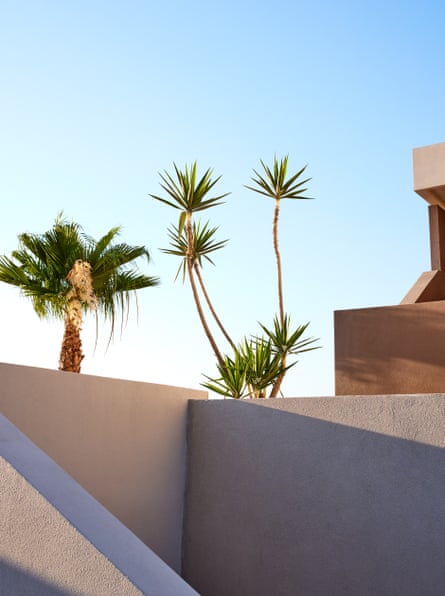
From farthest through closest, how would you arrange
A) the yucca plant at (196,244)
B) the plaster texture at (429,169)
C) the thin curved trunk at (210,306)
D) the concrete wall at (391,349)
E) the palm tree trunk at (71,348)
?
the thin curved trunk at (210,306), the yucca plant at (196,244), the palm tree trunk at (71,348), the plaster texture at (429,169), the concrete wall at (391,349)

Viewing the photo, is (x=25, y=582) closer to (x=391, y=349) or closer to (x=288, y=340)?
(x=391, y=349)

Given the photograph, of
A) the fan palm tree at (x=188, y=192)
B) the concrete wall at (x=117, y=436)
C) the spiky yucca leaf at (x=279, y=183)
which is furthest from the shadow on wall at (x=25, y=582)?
the spiky yucca leaf at (x=279, y=183)

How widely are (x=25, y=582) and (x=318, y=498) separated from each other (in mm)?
→ 2684

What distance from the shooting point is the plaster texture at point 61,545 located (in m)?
2.37

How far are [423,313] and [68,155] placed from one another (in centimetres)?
1095

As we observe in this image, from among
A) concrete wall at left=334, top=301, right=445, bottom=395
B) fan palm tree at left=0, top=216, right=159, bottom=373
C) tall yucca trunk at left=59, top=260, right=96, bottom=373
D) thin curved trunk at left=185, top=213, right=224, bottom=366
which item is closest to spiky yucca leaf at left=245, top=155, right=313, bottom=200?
thin curved trunk at left=185, top=213, right=224, bottom=366

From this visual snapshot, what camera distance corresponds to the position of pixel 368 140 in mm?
14570

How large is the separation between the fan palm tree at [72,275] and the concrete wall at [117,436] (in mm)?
5687

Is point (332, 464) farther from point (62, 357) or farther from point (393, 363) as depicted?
point (62, 357)

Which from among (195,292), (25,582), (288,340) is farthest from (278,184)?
(25,582)

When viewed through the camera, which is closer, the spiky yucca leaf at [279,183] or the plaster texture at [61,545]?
the plaster texture at [61,545]

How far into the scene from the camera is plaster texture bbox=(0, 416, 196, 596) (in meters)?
2.37

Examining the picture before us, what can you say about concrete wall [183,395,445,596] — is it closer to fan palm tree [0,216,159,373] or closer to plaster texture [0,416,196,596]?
plaster texture [0,416,196,596]

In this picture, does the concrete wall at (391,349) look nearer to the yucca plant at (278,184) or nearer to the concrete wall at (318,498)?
the concrete wall at (318,498)
